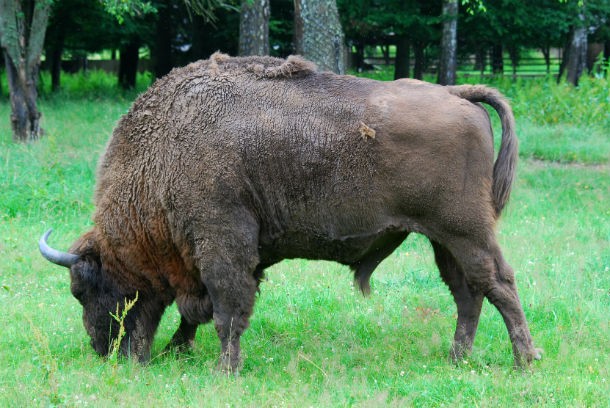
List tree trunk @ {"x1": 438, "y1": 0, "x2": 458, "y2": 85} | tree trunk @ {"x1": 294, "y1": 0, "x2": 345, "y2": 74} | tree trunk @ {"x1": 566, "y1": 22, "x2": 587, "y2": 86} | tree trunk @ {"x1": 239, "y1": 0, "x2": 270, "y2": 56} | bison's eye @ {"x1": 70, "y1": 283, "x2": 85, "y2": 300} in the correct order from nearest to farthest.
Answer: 1. bison's eye @ {"x1": 70, "y1": 283, "x2": 85, "y2": 300}
2. tree trunk @ {"x1": 294, "y1": 0, "x2": 345, "y2": 74}
3. tree trunk @ {"x1": 239, "y1": 0, "x2": 270, "y2": 56}
4. tree trunk @ {"x1": 438, "y1": 0, "x2": 458, "y2": 85}
5. tree trunk @ {"x1": 566, "y1": 22, "x2": 587, "y2": 86}

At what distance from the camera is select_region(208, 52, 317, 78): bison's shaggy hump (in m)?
5.64

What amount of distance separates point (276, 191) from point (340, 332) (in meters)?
1.60

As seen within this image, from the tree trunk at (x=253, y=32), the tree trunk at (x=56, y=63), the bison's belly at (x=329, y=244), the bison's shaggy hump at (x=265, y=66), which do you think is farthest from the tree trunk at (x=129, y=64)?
the bison's belly at (x=329, y=244)

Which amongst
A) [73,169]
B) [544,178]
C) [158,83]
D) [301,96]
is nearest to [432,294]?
[301,96]

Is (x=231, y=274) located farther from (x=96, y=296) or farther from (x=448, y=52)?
(x=448, y=52)

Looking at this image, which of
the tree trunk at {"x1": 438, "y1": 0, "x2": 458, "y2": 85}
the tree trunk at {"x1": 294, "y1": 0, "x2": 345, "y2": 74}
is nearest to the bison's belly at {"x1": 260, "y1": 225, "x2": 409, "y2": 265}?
the tree trunk at {"x1": 294, "y1": 0, "x2": 345, "y2": 74}

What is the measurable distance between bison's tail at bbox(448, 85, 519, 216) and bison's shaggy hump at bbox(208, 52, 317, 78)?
112 cm

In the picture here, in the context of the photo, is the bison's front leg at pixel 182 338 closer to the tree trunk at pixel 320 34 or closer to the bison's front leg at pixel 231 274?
the bison's front leg at pixel 231 274

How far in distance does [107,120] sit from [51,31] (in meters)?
7.57

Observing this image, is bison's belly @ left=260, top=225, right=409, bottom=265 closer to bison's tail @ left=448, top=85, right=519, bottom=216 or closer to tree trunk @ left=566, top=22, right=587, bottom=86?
bison's tail @ left=448, top=85, right=519, bottom=216

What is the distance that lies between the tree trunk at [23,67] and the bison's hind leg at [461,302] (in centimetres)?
945

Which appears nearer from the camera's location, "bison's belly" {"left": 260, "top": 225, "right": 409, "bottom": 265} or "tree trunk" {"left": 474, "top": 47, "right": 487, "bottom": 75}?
"bison's belly" {"left": 260, "top": 225, "right": 409, "bottom": 265}

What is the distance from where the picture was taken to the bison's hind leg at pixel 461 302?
5691 millimetres

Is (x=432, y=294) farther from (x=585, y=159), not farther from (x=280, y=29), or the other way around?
(x=280, y=29)
